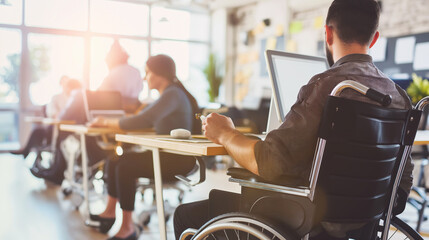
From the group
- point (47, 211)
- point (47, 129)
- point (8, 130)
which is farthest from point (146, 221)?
point (8, 130)

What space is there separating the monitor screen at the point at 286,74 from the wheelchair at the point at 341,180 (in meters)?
0.59

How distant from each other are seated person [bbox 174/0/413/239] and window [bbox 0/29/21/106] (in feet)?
25.5

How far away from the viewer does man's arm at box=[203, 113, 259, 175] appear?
3.76ft

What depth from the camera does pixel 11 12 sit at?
7.88m

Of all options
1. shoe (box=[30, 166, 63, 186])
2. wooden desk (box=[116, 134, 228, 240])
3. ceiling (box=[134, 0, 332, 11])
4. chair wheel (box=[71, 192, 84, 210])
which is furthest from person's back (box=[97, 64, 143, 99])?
ceiling (box=[134, 0, 332, 11])

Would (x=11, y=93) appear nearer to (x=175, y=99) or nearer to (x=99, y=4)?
(x=99, y=4)

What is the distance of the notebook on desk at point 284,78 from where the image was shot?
1.74 metres

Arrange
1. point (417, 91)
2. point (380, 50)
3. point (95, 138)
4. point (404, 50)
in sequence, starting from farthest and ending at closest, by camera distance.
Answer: point (380, 50) → point (404, 50) → point (95, 138) → point (417, 91)

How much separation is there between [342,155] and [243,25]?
851 cm

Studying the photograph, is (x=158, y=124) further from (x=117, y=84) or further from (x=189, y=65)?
(x=189, y=65)

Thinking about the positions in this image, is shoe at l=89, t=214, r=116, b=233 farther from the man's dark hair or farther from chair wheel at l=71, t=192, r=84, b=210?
the man's dark hair

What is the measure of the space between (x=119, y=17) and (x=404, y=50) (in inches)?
227

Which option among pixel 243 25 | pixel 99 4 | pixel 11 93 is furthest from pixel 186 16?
pixel 11 93

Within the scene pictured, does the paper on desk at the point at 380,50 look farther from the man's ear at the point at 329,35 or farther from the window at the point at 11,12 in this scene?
the window at the point at 11,12
